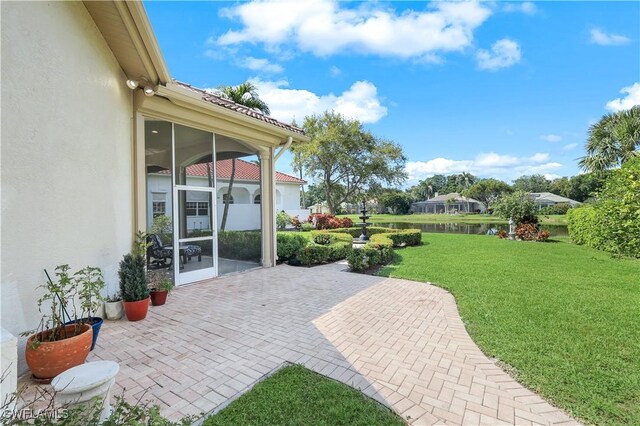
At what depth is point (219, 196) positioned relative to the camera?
739 cm

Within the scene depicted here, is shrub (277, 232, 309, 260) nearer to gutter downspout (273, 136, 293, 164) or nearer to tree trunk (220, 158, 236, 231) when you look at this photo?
tree trunk (220, 158, 236, 231)

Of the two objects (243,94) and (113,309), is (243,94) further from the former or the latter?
(113,309)

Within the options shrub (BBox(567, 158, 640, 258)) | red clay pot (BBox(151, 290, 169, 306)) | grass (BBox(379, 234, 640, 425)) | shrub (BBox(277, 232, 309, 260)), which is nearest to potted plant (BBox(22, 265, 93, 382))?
red clay pot (BBox(151, 290, 169, 306))

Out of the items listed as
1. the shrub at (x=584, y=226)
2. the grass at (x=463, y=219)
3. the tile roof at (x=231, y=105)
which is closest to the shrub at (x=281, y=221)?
the tile roof at (x=231, y=105)

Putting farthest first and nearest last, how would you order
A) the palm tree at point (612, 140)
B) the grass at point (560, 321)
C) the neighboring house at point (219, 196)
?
the palm tree at point (612, 140) < the neighboring house at point (219, 196) < the grass at point (560, 321)

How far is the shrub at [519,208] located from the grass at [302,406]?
Result: 17.5m

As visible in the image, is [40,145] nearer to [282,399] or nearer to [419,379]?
[282,399]

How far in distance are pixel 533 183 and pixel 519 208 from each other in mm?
68982

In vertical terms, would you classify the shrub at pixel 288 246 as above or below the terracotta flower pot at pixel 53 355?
above

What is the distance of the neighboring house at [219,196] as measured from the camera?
6.08m

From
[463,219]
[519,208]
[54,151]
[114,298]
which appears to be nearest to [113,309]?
[114,298]

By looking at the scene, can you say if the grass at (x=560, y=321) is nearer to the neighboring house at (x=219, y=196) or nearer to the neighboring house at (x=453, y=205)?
the neighboring house at (x=219, y=196)

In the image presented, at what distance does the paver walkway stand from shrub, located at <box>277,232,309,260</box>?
10.8 ft

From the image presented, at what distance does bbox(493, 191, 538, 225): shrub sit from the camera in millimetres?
16031
